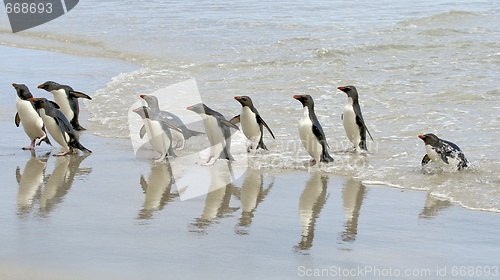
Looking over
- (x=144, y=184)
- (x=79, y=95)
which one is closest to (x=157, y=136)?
(x=144, y=184)

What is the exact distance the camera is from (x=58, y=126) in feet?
19.5

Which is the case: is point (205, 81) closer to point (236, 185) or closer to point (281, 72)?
point (281, 72)

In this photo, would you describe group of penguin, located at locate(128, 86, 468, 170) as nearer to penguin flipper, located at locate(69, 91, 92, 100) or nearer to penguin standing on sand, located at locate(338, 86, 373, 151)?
penguin standing on sand, located at locate(338, 86, 373, 151)

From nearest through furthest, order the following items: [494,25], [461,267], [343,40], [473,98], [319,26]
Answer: [461,267], [473,98], [343,40], [494,25], [319,26]

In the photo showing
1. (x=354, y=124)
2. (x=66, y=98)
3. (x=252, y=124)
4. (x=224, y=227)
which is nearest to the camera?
(x=224, y=227)

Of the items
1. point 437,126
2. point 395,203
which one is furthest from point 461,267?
point 437,126

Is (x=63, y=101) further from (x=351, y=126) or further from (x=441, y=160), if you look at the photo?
(x=441, y=160)

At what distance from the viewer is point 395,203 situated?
14.5 feet

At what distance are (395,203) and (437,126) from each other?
3343 mm

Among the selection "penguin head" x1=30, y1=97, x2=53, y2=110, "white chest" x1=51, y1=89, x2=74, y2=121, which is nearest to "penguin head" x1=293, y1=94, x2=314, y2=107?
"penguin head" x1=30, y1=97, x2=53, y2=110

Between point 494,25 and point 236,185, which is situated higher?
point 494,25

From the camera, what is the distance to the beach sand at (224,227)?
3037 mm

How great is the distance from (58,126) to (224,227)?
308 cm

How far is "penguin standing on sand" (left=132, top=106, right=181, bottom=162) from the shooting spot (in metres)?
5.80
